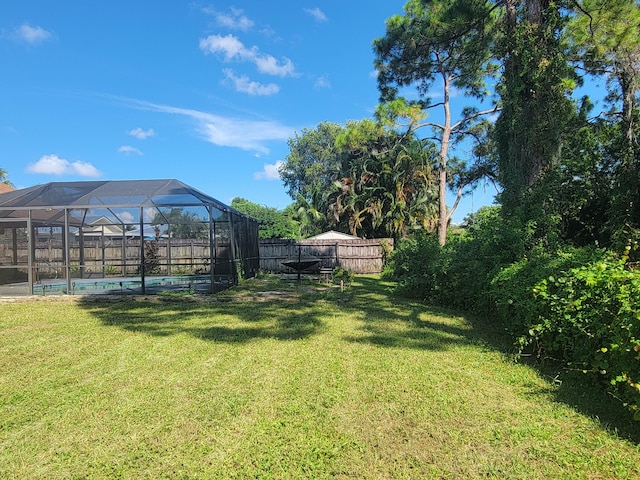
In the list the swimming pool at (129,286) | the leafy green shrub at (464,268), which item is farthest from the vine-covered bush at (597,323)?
the swimming pool at (129,286)

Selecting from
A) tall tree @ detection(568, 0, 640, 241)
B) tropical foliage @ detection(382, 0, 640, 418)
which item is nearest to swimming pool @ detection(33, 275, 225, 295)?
tropical foliage @ detection(382, 0, 640, 418)

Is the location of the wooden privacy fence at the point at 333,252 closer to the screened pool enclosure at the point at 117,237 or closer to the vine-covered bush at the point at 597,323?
the screened pool enclosure at the point at 117,237

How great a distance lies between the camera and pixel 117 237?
569 inches

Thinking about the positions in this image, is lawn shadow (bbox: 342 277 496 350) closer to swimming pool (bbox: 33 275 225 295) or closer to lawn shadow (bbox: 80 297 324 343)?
lawn shadow (bbox: 80 297 324 343)

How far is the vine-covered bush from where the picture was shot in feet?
9.07

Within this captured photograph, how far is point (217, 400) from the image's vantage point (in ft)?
10.9

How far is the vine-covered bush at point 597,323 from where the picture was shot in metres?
2.76

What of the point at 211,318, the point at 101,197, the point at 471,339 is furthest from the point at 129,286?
the point at 471,339

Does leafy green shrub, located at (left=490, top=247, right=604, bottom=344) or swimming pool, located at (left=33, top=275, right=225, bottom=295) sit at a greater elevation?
leafy green shrub, located at (left=490, top=247, right=604, bottom=344)

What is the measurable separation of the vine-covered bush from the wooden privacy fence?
12.8m

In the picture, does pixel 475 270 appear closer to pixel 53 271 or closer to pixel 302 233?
pixel 53 271

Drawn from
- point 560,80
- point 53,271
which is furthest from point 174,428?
point 53,271

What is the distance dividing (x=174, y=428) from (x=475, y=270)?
5.75m

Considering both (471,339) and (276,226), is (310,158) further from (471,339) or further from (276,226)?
(471,339)
